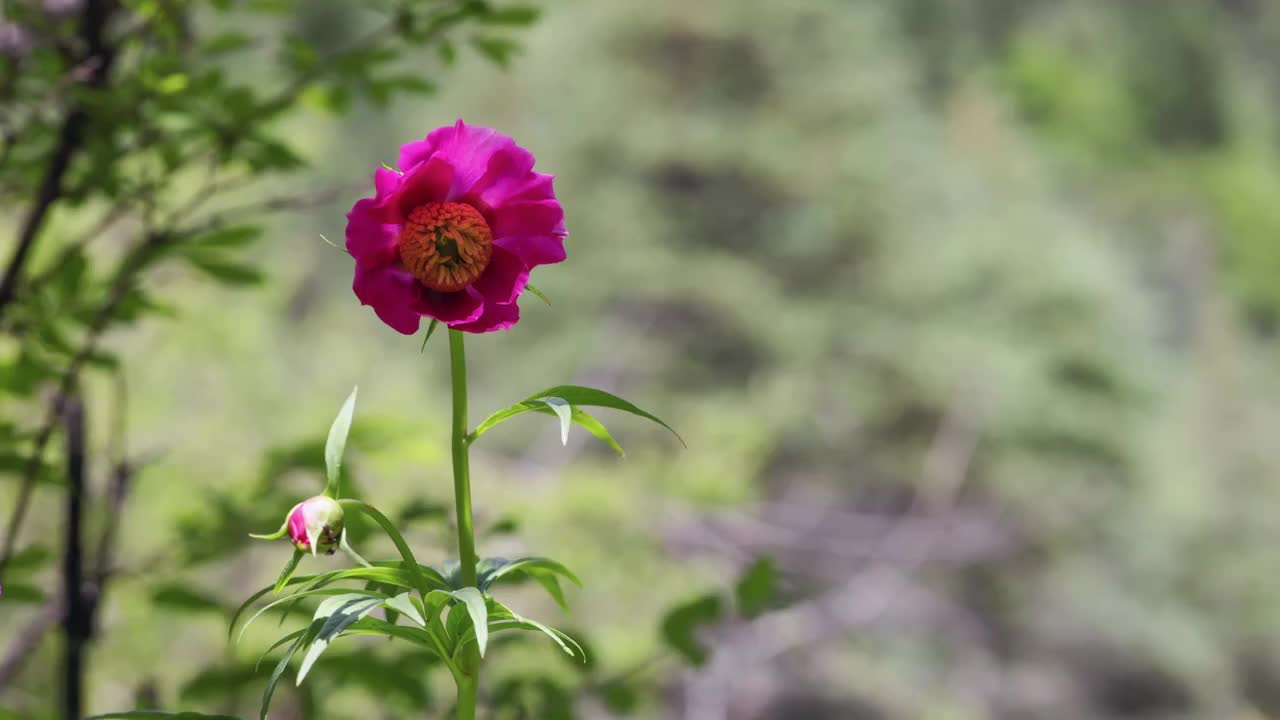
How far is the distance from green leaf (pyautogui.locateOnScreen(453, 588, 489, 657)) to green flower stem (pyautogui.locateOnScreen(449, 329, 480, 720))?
0.9 inches

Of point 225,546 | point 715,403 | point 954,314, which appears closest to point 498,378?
point 715,403

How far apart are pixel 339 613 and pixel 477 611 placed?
0.04 m

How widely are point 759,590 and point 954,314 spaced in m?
4.06

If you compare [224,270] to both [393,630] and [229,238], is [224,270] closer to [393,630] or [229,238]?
[229,238]

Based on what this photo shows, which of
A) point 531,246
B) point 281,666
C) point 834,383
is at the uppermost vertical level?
point 834,383

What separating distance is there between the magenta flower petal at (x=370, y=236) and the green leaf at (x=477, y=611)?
0.24ft

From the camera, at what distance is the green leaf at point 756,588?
44cm

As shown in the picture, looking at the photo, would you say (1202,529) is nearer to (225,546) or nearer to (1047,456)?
(1047,456)

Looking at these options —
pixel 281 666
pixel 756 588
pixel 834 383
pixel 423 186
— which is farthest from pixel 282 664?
pixel 834 383

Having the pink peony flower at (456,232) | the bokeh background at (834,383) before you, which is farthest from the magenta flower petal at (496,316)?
the bokeh background at (834,383)

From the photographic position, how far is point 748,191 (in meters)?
4.25

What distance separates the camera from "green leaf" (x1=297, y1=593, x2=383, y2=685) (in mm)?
213

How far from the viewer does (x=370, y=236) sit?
0.80 feet

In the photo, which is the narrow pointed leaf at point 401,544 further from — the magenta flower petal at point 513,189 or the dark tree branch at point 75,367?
the dark tree branch at point 75,367
